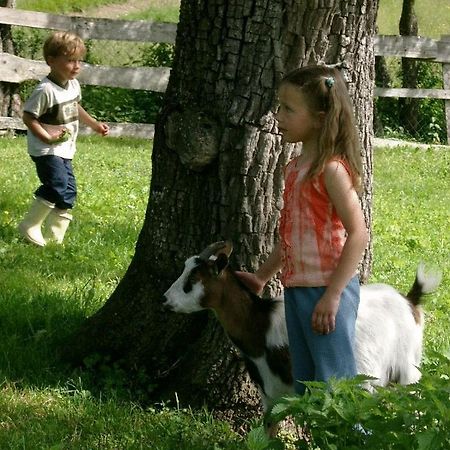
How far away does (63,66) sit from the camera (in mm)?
8023

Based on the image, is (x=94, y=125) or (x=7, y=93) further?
(x=7, y=93)

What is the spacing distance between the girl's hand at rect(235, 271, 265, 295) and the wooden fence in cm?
1071

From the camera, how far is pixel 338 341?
4.14 meters

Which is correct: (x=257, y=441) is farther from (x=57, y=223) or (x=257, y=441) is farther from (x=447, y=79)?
(x=447, y=79)

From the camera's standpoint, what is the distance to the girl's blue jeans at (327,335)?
13.6 feet

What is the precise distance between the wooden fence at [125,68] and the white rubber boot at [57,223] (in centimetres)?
694

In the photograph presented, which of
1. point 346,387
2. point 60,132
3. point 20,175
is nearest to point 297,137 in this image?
point 346,387

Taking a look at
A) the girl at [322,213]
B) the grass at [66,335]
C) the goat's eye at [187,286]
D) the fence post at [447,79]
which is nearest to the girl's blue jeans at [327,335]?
the girl at [322,213]

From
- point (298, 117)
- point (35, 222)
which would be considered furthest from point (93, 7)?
point (298, 117)

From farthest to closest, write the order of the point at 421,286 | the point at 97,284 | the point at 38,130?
the point at 38,130
the point at 97,284
the point at 421,286

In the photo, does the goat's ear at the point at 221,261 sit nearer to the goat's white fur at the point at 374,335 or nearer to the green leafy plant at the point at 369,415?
the goat's white fur at the point at 374,335

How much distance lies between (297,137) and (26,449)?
1.90m

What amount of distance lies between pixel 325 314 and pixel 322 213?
0.42 m

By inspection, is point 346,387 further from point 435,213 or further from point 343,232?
point 435,213
